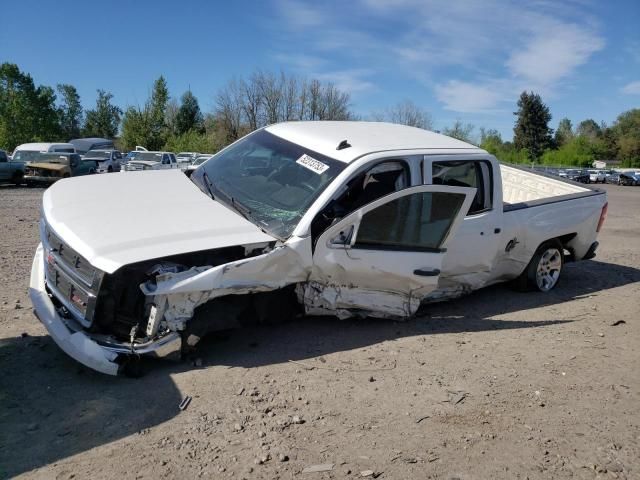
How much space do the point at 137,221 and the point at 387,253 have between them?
6.73ft

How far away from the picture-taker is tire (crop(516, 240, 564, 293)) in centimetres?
644

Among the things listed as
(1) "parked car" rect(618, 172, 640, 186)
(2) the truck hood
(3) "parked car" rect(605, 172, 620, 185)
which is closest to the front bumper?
(2) the truck hood

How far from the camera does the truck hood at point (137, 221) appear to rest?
3.48 m

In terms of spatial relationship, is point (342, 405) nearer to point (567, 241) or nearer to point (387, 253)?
point (387, 253)

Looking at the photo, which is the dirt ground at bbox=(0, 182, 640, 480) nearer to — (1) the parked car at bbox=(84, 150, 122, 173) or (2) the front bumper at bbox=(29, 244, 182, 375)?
(2) the front bumper at bbox=(29, 244, 182, 375)

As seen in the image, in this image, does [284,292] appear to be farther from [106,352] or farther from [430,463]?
[430,463]

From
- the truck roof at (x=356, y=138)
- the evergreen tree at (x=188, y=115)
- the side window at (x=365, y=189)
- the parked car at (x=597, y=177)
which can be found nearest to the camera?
the side window at (x=365, y=189)

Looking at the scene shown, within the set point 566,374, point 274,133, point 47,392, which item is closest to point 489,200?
point 566,374

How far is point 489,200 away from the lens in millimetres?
5598

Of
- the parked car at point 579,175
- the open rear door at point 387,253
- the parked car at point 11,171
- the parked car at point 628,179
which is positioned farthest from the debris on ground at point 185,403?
the parked car at point 628,179

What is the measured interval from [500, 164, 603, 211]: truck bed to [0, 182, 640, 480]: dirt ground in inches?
92.6

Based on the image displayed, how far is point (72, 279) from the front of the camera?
367 centimetres

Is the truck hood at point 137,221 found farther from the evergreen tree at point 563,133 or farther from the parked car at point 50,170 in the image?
the evergreen tree at point 563,133

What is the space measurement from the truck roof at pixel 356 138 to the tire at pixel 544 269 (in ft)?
5.77
